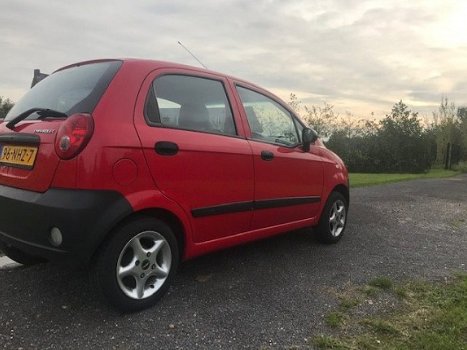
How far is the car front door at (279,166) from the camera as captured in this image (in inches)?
158

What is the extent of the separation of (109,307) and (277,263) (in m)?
1.79

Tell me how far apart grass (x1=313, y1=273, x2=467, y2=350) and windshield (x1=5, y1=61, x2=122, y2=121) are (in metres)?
2.13

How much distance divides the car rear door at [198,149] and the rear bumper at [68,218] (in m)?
0.40

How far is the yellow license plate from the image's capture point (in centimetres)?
297

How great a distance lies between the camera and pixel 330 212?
5.17m

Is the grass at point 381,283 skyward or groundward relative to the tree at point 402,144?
groundward

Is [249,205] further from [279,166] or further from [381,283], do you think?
[381,283]

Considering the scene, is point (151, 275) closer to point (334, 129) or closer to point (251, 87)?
point (251, 87)

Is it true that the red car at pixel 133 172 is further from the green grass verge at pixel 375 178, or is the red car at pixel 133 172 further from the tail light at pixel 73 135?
the green grass verge at pixel 375 178

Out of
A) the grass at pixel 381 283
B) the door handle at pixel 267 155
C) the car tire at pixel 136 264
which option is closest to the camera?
the car tire at pixel 136 264

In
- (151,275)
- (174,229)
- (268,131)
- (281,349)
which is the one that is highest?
(268,131)

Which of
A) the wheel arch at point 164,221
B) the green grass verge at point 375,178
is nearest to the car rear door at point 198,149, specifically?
the wheel arch at point 164,221

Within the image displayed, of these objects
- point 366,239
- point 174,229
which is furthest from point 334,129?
point 174,229

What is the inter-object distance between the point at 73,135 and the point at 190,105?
3.34 ft
